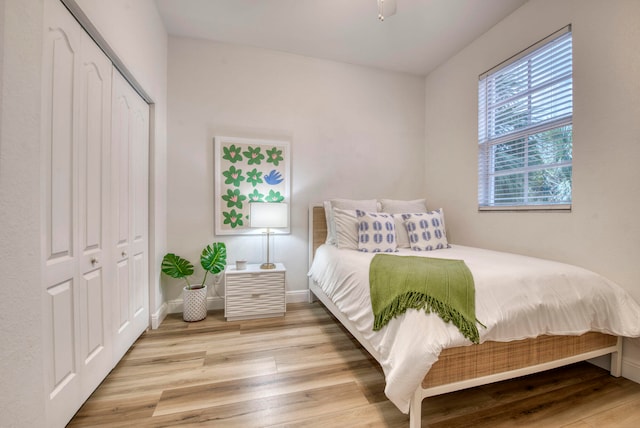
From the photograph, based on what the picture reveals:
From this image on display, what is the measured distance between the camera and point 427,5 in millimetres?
2344

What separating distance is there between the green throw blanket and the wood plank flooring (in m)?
0.49

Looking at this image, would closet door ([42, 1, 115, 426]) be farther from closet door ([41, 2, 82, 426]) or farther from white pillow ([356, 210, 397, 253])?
white pillow ([356, 210, 397, 253])

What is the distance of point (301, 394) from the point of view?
1532 millimetres

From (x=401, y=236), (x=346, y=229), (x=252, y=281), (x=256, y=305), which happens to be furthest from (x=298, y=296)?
(x=401, y=236)

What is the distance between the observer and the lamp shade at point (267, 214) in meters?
2.64

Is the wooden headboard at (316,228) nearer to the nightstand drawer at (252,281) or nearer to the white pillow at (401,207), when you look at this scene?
the nightstand drawer at (252,281)

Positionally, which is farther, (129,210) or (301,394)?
(129,210)

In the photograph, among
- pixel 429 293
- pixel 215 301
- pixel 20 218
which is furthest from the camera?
pixel 215 301

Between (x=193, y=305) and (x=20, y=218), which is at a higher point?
(x=20, y=218)

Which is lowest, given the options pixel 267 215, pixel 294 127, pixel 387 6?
pixel 267 215

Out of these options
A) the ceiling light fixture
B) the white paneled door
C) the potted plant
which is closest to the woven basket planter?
the potted plant

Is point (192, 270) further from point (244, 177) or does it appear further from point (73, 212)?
point (73, 212)

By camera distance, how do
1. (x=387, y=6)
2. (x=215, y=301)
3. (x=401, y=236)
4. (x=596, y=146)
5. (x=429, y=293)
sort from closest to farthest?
(x=429, y=293)
(x=596, y=146)
(x=387, y=6)
(x=401, y=236)
(x=215, y=301)

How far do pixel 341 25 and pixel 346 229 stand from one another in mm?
1997
